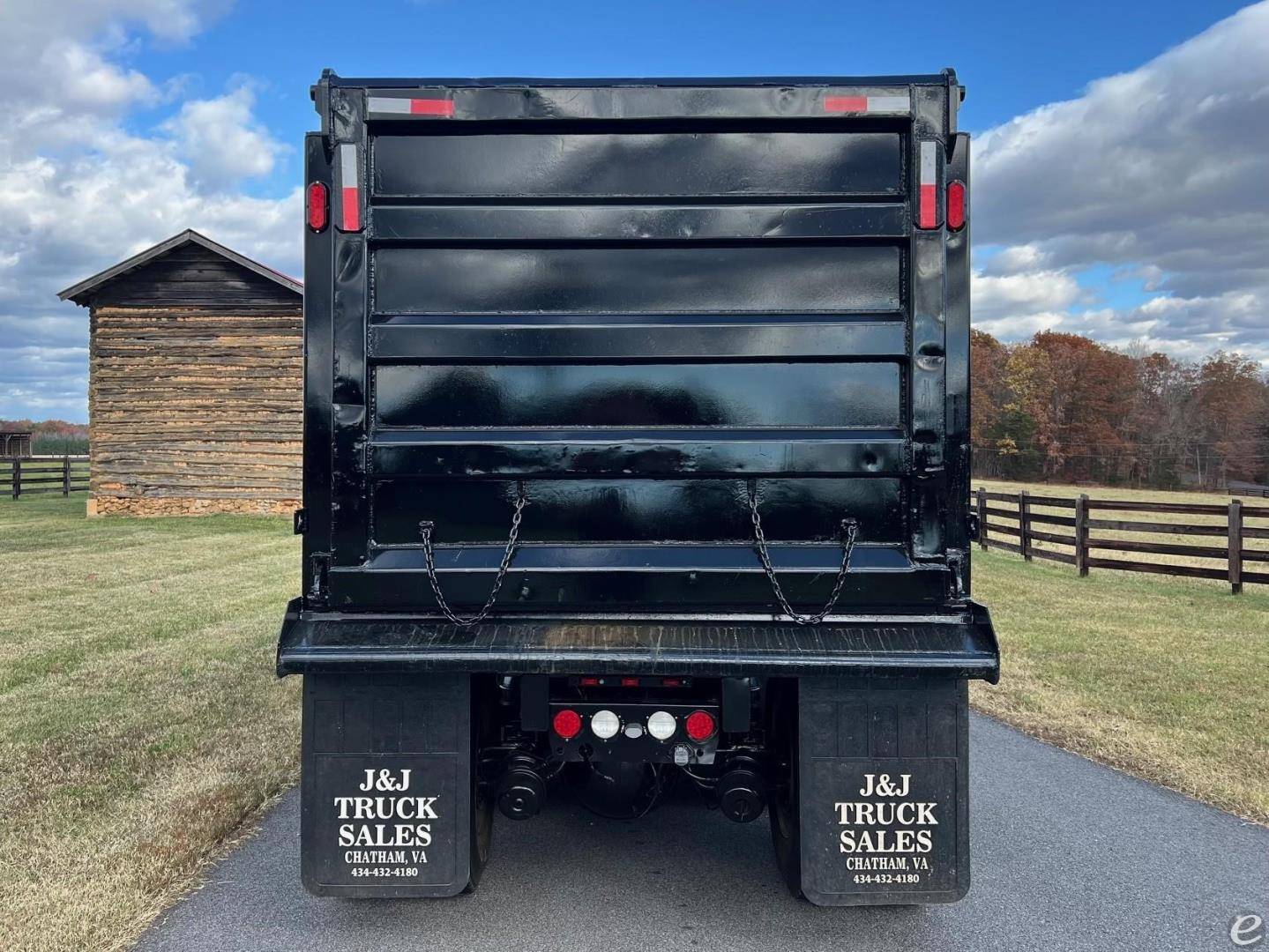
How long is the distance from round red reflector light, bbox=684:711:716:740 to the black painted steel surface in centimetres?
34

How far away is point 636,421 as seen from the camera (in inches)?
114

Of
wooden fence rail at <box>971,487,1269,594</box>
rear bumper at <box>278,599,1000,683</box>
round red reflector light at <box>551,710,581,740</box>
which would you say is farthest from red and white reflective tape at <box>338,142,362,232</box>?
wooden fence rail at <box>971,487,1269,594</box>

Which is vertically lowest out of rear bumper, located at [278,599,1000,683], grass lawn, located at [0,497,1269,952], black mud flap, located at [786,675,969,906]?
grass lawn, located at [0,497,1269,952]

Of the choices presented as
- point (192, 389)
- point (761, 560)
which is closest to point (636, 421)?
point (761, 560)

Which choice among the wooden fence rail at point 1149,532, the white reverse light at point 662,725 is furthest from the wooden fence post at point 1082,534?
the white reverse light at point 662,725

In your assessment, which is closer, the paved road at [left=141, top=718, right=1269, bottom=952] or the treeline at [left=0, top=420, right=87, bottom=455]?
the paved road at [left=141, top=718, right=1269, bottom=952]

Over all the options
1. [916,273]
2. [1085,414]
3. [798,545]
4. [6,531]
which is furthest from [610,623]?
[1085,414]

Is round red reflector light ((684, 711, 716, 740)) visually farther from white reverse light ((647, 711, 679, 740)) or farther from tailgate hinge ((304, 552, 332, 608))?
tailgate hinge ((304, 552, 332, 608))

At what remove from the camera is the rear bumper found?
2766 millimetres

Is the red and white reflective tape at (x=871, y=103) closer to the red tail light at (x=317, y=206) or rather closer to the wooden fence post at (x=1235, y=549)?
the red tail light at (x=317, y=206)

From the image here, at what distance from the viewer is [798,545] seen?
2879 millimetres

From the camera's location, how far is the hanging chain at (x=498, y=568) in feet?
9.32

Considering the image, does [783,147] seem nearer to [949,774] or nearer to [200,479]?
[949,774]

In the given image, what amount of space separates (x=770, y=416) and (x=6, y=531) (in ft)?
62.2
